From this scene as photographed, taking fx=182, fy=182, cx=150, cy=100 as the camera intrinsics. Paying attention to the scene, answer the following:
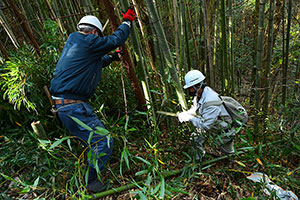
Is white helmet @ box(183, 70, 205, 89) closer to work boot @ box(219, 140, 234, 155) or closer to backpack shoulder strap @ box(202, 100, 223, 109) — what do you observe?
backpack shoulder strap @ box(202, 100, 223, 109)

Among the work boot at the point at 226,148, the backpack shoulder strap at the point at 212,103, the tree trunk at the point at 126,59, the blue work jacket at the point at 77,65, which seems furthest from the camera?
the work boot at the point at 226,148

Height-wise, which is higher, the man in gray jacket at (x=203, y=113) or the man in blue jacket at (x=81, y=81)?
the man in blue jacket at (x=81, y=81)

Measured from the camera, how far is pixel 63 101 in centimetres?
182

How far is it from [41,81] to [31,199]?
1.33 metres

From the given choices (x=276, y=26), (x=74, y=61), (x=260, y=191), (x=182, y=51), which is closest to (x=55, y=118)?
(x=74, y=61)

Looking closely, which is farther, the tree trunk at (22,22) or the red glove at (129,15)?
the tree trunk at (22,22)

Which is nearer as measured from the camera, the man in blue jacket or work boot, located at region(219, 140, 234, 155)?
the man in blue jacket

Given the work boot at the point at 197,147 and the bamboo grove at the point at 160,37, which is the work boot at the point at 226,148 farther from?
the bamboo grove at the point at 160,37

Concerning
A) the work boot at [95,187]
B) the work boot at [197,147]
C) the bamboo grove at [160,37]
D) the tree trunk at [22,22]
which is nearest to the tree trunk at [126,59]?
the bamboo grove at [160,37]

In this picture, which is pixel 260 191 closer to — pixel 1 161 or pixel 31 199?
pixel 31 199

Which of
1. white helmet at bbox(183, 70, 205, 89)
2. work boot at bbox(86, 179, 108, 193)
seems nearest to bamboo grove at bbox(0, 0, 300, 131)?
white helmet at bbox(183, 70, 205, 89)

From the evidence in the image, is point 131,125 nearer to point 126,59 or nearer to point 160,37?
point 126,59

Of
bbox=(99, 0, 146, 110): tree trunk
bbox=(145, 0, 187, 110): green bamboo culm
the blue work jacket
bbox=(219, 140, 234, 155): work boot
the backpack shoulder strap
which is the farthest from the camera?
bbox=(219, 140, 234, 155): work boot

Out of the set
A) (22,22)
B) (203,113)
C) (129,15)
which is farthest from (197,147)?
(22,22)
